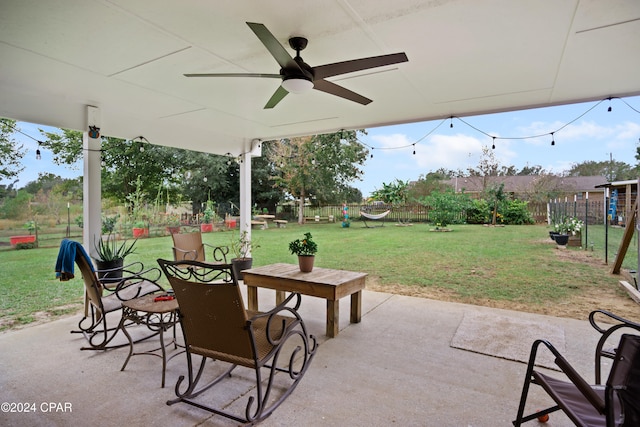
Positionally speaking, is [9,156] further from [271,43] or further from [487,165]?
[487,165]

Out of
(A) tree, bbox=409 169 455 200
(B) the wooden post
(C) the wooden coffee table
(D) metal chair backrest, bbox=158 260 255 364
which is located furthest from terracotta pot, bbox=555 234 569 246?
(D) metal chair backrest, bbox=158 260 255 364

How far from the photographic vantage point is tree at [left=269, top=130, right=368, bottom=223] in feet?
39.9

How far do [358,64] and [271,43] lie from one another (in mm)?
568

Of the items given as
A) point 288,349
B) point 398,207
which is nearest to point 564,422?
point 288,349

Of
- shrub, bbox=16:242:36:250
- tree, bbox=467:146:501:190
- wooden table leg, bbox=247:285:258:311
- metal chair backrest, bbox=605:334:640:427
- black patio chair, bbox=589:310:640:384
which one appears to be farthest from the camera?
tree, bbox=467:146:501:190

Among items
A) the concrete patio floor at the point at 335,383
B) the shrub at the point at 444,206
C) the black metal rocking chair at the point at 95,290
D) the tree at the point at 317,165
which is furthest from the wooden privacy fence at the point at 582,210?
the black metal rocking chair at the point at 95,290

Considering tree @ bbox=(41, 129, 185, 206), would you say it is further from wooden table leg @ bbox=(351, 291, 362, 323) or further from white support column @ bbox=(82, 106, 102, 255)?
wooden table leg @ bbox=(351, 291, 362, 323)

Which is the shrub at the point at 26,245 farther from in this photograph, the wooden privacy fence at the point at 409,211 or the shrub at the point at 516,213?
the shrub at the point at 516,213

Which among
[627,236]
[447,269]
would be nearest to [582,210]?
[627,236]

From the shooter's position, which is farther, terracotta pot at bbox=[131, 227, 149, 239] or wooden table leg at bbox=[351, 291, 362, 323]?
terracotta pot at bbox=[131, 227, 149, 239]

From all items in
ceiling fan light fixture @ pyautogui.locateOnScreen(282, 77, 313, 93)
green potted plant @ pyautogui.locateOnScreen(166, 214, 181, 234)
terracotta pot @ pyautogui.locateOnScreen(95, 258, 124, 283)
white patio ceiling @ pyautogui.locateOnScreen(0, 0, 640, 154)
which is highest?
white patio ceiling @ pyautogui.locateOnScreen(0, 0, 640, 154)

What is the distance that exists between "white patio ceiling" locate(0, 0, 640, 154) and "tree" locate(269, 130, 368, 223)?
796 centimetres

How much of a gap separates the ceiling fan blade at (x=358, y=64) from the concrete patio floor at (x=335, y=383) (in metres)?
2.10

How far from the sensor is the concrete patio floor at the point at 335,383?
1.84 m
